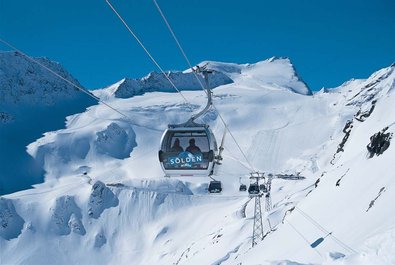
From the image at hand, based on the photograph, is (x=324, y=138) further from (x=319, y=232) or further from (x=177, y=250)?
Answer: (x=319, y=232)

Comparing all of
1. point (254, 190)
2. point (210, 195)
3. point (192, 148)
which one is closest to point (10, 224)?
point (210, 195)

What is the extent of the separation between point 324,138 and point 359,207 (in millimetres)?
128504

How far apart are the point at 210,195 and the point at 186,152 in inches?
3901

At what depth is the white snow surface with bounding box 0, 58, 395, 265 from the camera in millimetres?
29234

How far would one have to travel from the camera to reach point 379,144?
33375 millimetres

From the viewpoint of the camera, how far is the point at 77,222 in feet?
424

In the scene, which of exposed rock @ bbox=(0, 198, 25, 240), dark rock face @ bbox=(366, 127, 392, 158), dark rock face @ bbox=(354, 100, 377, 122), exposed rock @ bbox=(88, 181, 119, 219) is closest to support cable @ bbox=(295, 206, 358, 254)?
dark rock face @ bbox=(366, 127, 392, 158)

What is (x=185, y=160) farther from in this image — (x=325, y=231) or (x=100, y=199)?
(x=100, y=199)

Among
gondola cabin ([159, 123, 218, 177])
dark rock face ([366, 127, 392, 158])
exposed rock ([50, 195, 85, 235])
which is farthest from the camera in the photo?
exposed rock ([50, 195, 85, 235])

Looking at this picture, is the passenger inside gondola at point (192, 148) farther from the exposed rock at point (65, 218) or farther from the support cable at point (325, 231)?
the exposed rock at point (65, 218)

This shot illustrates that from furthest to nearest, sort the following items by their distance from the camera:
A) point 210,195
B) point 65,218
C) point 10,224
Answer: point 65,218
point 10,224
point 210,195

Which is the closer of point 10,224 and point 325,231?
point 325,231

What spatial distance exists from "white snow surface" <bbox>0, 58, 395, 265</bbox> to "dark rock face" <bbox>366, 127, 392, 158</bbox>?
545 millimetres

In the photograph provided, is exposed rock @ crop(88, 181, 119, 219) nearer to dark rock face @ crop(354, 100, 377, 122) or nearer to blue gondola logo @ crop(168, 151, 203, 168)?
dark rock face @ crop(354, 100, 377, 122)
